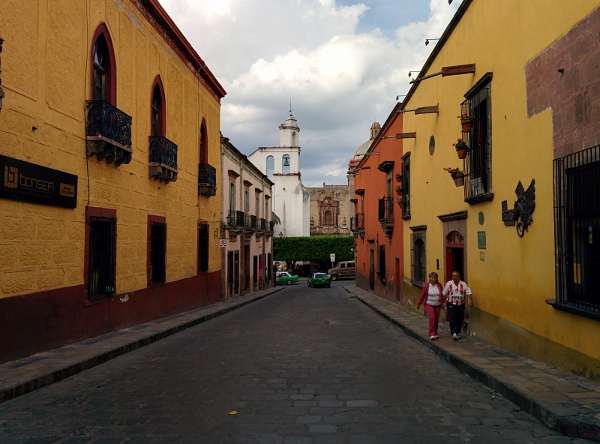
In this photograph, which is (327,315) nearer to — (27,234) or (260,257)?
(27,234)

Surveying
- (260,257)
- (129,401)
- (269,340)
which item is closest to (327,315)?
(269,340)

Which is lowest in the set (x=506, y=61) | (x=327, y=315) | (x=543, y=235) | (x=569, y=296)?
(x=327, y=315)

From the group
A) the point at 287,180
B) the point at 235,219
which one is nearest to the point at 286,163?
the point at 287,180

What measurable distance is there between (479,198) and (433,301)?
2.20 m

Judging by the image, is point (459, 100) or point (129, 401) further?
point (459, 100)

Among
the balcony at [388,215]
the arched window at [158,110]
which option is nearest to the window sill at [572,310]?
the arched window at [158,110]

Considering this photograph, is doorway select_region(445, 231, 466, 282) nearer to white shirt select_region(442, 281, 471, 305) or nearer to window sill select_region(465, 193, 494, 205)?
window sill select_region(465, 193, 494, 205)

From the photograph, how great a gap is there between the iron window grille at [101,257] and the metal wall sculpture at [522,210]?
25.4 ft

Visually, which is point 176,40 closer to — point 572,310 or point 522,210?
point 522,210

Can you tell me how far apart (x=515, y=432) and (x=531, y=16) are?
5931 mm

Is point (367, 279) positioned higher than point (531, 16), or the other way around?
point (531, 16)

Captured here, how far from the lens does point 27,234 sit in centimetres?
809

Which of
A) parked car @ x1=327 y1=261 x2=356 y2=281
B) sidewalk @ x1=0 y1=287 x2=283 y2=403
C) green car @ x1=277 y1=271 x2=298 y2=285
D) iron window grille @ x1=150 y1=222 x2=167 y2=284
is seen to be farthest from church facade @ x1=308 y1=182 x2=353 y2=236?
sidewalk @ x1=0 y1=287 x2=283 y2=403

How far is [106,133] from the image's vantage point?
33.7ft
